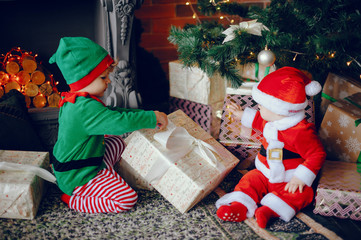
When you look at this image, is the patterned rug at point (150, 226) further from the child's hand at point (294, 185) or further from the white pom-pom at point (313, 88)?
the white pom-pom at point (313, 88)

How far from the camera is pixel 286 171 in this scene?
4.67ft

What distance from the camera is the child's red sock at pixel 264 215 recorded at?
133cm

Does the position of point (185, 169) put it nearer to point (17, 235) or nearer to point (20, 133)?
point (17, 235)

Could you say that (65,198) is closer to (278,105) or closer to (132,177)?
(132,177)

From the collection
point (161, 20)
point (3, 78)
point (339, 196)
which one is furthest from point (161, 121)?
point (161, 20)

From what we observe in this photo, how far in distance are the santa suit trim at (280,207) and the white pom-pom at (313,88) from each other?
1.42ft

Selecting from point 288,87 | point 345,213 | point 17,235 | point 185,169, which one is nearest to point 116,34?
point 185,169

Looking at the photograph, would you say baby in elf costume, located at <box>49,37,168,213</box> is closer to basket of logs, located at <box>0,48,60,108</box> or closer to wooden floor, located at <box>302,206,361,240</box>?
basket of logs, located at <box>0,48,60,108</box>

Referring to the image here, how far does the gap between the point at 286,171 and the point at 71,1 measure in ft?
4.74

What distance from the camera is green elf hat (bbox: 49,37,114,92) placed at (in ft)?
4.29

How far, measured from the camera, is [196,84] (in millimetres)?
1900

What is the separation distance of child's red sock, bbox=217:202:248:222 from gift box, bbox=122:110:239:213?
10 cm

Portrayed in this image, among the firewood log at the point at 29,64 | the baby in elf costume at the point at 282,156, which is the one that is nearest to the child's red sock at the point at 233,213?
the baby in elf costume at the point at 282,156

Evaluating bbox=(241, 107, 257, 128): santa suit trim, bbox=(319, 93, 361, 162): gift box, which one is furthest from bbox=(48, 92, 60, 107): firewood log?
bbox=(319, 93, 361, 162): gift box
